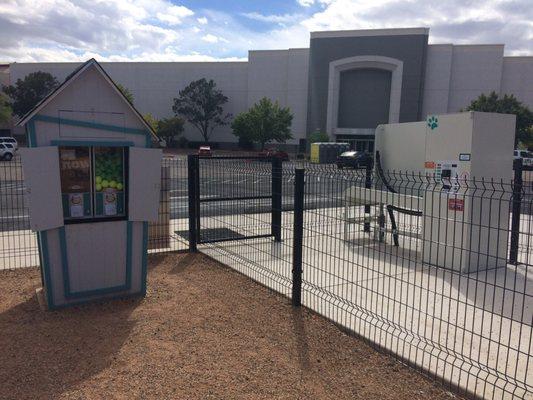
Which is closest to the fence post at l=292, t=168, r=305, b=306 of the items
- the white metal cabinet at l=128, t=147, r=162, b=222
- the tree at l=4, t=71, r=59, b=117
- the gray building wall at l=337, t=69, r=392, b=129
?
the white metal cabinet at l=128, t=147, r=162, b=222

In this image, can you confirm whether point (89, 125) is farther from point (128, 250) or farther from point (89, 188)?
point (128, 250)

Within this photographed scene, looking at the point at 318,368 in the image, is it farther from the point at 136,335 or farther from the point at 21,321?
the point at 21,321

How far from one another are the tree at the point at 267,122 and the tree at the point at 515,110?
65.8ft

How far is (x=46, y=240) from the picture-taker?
191 inches

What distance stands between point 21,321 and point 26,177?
1.45 metres

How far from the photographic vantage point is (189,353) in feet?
13.0

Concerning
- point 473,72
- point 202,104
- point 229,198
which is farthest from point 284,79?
point 229,198

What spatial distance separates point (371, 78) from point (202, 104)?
72.6 ft

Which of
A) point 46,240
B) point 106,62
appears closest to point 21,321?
point 46,240

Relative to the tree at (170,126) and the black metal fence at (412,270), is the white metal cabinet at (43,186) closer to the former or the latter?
the black metal fence at (412,270)

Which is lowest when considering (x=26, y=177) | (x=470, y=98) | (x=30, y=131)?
(x=26, y=177)

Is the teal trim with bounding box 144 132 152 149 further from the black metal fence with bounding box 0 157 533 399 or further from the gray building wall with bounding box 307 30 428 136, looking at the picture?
the gray building wall with bounding box 307 30 428 136

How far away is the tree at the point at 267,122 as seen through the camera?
53.8 meters

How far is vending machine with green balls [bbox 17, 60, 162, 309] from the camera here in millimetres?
4668
